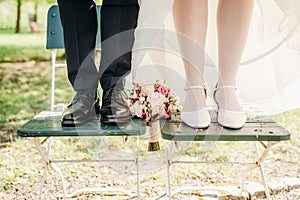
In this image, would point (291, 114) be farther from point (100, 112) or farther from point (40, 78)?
point (40, 78)

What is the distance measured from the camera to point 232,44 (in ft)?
7.22

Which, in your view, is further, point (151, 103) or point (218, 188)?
point (218, 188)

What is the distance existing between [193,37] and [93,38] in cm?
46

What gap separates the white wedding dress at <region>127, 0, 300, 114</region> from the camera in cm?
256

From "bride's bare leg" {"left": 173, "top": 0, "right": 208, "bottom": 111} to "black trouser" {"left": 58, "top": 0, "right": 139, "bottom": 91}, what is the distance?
0.21 meters

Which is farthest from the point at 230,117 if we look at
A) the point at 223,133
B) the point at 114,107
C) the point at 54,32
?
the point at 54,32

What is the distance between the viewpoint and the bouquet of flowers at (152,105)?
2273 millimetres

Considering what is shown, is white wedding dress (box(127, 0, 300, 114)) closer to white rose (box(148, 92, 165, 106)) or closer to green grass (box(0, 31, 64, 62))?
white rose (box(148, 92, 165, 106))

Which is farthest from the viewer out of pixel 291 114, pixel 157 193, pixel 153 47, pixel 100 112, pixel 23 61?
pixel 23 61

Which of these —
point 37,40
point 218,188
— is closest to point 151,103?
point 218,188

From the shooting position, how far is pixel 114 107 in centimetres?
211

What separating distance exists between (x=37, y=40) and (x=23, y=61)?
365 centimetres

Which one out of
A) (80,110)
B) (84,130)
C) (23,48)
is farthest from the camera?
(23,48)

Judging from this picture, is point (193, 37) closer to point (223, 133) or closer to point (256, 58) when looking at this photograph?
point (223, 133)
